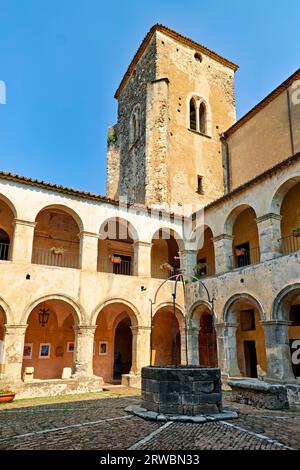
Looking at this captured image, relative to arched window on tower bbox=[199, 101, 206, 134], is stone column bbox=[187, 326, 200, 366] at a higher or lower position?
lower

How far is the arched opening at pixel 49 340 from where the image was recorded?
16.5m

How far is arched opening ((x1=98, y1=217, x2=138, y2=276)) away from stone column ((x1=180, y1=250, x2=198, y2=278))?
105 inches

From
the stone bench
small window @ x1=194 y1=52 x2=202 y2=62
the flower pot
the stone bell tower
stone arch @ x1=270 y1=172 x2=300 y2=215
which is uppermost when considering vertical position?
small window @ x1=194 y1=52 x2=202 y2=62

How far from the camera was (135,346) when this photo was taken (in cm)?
1580

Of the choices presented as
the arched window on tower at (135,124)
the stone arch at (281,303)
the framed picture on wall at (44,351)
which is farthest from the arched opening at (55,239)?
the stone arch at (281,303)

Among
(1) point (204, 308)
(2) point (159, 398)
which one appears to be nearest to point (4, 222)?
(1) point (204, 308)

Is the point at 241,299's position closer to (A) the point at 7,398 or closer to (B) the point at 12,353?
(B) the point at 12,353

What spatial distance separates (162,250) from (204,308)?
5.13 m

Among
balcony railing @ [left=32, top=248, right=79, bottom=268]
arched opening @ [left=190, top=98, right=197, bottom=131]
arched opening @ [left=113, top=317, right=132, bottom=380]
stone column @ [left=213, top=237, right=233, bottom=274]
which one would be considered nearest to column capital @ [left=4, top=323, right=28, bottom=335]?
balcony railing @ [left=32, top=248, right=79, bottom=268]

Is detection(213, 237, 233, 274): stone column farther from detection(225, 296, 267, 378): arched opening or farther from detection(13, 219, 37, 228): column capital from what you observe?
detection(13, 219, 37, 228): column capital

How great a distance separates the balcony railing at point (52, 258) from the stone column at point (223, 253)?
23.1ft

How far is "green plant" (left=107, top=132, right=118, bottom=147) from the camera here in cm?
2844

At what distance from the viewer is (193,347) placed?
1678 centimetres
